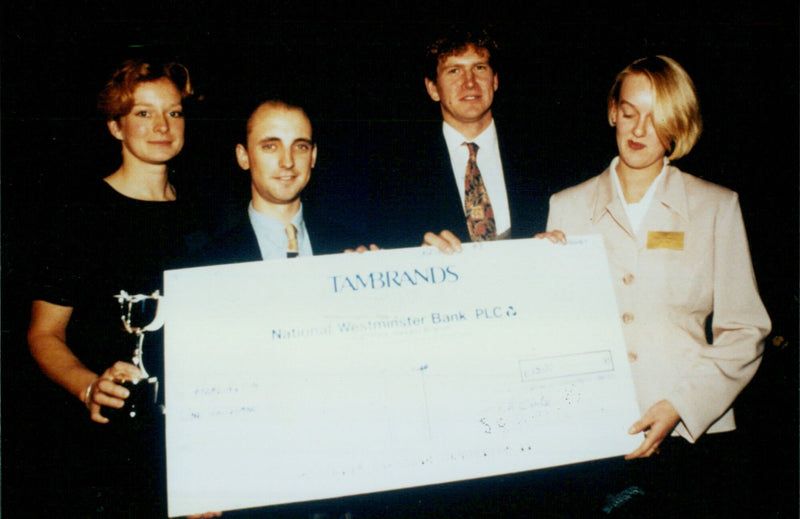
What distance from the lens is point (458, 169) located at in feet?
5.16

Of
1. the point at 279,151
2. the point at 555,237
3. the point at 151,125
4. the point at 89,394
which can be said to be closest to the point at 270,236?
the point at 279,151

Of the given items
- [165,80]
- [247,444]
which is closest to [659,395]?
[247,444]

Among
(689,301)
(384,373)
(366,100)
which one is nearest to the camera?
(384,373)

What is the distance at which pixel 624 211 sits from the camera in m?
1.35

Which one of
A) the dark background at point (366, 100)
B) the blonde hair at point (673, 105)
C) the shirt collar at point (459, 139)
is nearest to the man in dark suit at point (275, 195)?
the dark background at point (366, 100)

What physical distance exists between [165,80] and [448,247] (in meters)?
1.12

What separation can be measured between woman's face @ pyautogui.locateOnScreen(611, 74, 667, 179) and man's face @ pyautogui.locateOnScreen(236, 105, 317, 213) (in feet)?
3.42

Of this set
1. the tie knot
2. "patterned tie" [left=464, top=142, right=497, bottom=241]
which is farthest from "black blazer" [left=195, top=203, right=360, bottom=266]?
the tie knot

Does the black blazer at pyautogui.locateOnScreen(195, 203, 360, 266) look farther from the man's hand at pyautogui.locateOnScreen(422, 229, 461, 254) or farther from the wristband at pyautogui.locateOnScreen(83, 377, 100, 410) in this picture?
the wristband at pyautogui.locateOnScreen(83, 377, 100, 410)

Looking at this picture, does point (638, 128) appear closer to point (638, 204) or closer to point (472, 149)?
point (638, 204)

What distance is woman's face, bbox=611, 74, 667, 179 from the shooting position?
53.3 inches

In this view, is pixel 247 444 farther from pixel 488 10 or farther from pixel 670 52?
pixel 670 52

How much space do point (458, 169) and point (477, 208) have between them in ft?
0.57

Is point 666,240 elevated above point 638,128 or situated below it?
below
